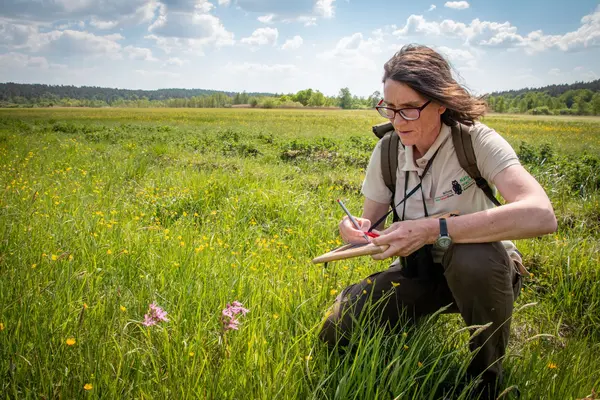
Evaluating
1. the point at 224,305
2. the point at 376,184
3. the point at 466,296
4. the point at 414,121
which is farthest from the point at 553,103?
the point at 224,305

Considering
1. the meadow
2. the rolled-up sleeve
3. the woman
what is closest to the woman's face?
the woman

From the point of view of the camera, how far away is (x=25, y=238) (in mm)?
2746

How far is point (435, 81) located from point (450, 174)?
44 centimetres

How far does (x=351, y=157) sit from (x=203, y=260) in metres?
6.52

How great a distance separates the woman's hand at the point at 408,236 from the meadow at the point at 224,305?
0.34m

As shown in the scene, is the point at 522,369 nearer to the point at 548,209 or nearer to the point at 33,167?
the point at 548,209

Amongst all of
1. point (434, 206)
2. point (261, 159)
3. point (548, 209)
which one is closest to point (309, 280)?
point (434, 206)

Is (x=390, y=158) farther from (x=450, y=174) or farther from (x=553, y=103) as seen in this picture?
(x=553, y=103)

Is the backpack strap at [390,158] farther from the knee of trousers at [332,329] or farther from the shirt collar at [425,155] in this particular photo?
the knee of trousers at [332,329]

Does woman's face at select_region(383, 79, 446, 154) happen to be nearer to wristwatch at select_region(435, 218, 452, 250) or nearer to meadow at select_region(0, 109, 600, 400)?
wristwatch at select_region(435, 218, 452, 250)

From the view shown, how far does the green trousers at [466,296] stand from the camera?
1.67 metres

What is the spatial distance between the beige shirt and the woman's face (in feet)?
0.17

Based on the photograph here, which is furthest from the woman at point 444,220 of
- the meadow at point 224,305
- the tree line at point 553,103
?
the tree line at point 553,103

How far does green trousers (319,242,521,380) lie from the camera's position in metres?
1.67
